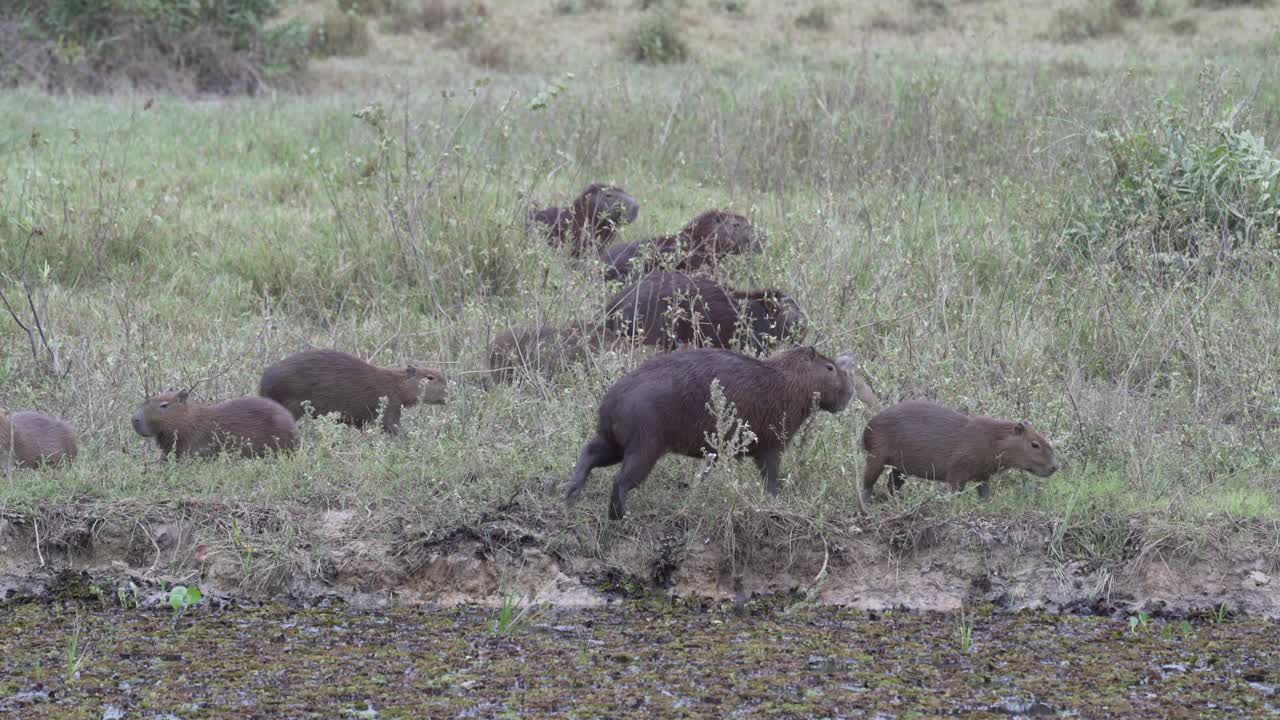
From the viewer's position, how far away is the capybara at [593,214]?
861 centimetres

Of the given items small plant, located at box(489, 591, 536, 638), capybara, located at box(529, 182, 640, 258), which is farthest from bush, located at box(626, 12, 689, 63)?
small plant, located at box(489, 591, 536, 638)

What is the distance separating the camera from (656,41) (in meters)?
15.7

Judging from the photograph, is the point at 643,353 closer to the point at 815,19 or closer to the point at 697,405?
the point at 697,405

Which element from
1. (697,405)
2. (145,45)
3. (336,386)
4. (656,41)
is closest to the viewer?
(697,405)

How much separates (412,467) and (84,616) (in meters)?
1.33

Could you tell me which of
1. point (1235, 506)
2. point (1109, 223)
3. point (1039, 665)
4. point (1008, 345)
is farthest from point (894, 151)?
point (1039, 665)

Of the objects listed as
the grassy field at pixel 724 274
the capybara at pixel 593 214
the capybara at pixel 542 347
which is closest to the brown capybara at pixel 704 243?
the grassy field at pixel 724 274

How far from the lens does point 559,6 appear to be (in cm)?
1869

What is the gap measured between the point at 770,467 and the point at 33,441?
285 cm

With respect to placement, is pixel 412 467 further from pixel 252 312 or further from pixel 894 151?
pixel 894 151

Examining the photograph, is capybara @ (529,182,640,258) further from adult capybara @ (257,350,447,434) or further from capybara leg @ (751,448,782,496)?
capybara leg @ (751,448,782,496)

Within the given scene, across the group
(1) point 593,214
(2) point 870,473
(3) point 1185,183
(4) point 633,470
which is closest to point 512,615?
(4) point 633,470

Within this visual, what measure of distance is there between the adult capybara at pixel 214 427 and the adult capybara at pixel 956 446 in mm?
2387

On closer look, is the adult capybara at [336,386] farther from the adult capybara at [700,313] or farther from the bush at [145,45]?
the bush at [145,45]
